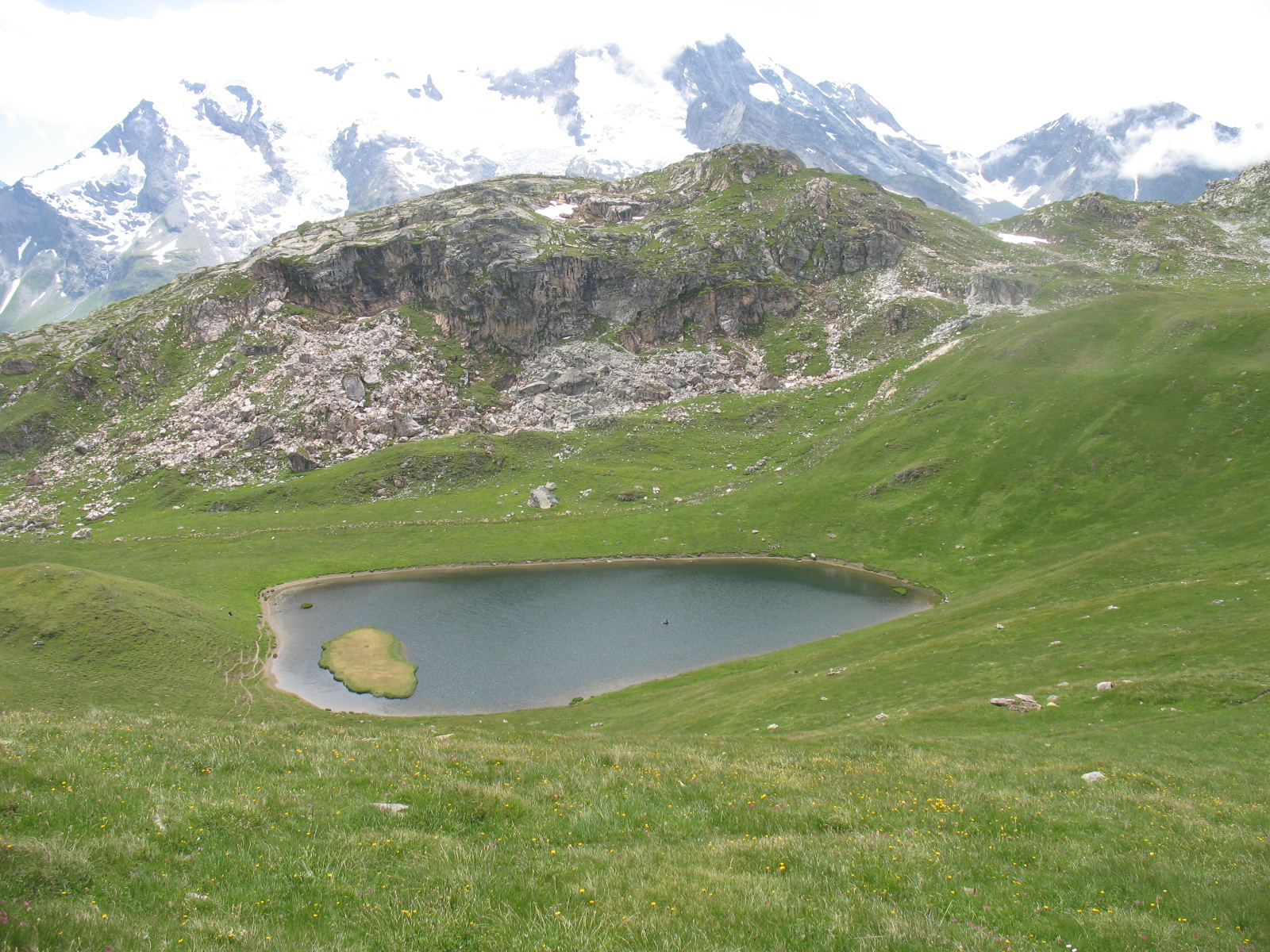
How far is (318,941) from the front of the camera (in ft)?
28.8

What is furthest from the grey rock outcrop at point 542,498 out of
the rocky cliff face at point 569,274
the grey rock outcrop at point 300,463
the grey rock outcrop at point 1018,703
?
the grey rock outcrop at point 1018,703

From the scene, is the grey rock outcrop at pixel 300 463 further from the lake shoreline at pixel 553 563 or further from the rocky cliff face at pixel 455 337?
the lake shoreline at pixel 553 563

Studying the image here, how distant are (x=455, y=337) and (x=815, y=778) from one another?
598 feet

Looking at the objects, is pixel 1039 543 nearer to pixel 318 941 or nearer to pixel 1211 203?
pixel 318 941

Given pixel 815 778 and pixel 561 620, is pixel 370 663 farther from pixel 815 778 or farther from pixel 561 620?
pixel 815 778

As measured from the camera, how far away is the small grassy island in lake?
61.6 m

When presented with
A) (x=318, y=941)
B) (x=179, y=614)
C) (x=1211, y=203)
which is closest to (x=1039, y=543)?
(x=318, y=941)

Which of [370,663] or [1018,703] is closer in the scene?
[1018,703]

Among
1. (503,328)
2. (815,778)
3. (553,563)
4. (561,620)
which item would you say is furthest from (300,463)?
(815,778)

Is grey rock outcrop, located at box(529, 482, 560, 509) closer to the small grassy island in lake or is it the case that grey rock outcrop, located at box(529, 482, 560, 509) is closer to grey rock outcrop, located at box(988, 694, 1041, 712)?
the small grassy island in lake

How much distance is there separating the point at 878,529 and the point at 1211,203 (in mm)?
190887

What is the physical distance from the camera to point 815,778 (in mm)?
20078

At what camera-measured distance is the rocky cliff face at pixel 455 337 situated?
152125 millimetres

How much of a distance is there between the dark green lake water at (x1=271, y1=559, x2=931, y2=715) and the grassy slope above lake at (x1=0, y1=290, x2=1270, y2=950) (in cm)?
539
